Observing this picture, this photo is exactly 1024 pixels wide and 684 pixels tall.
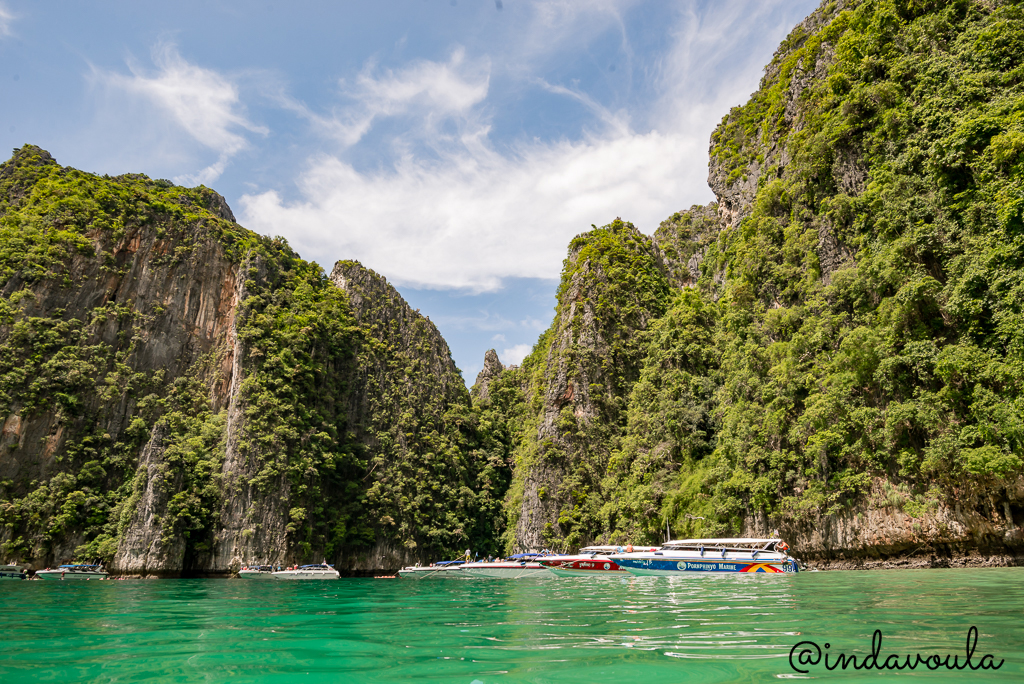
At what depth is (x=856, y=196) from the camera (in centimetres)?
3048

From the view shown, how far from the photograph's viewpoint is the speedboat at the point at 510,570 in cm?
2978

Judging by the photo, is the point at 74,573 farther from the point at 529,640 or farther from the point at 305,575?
the point at 529,640

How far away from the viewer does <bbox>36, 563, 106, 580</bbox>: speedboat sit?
3500cm

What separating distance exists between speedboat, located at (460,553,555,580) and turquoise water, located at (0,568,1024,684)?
1875cm

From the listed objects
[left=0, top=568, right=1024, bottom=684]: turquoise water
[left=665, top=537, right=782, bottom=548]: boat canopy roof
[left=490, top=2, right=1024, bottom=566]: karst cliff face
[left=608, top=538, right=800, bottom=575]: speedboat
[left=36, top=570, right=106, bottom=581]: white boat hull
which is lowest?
[left=36, top=570, right=106, bottom=581]: white boat hull

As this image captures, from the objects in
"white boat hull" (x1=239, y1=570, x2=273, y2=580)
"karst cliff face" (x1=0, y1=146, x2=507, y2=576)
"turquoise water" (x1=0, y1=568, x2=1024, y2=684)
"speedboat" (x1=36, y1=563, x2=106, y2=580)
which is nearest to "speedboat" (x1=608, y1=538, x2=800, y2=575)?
"turquoise water" (x1=0, y1=568, x2=1024, y2=684)

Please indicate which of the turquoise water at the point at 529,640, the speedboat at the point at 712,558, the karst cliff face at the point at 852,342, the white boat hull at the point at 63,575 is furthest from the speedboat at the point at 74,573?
the speedboat at the point at 712,558

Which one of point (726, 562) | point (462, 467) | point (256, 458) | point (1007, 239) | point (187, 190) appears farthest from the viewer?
point (187, 190)

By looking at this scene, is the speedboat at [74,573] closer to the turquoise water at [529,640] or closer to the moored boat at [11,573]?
the moored boat at [11,573]

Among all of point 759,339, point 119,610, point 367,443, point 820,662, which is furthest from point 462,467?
point 820,662

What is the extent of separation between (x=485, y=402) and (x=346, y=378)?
Answer: 19154mm

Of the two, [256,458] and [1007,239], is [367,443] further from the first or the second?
[1007,239]

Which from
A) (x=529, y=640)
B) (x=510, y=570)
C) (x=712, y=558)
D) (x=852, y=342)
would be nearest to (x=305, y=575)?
(x=510, y=570)

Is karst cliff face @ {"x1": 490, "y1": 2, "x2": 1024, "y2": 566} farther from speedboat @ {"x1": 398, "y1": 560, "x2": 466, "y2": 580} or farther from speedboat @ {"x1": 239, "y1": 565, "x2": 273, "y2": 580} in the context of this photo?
speedboat @ {"x1": 239, "y1": 565, "x2": 273, "y2": 580}
